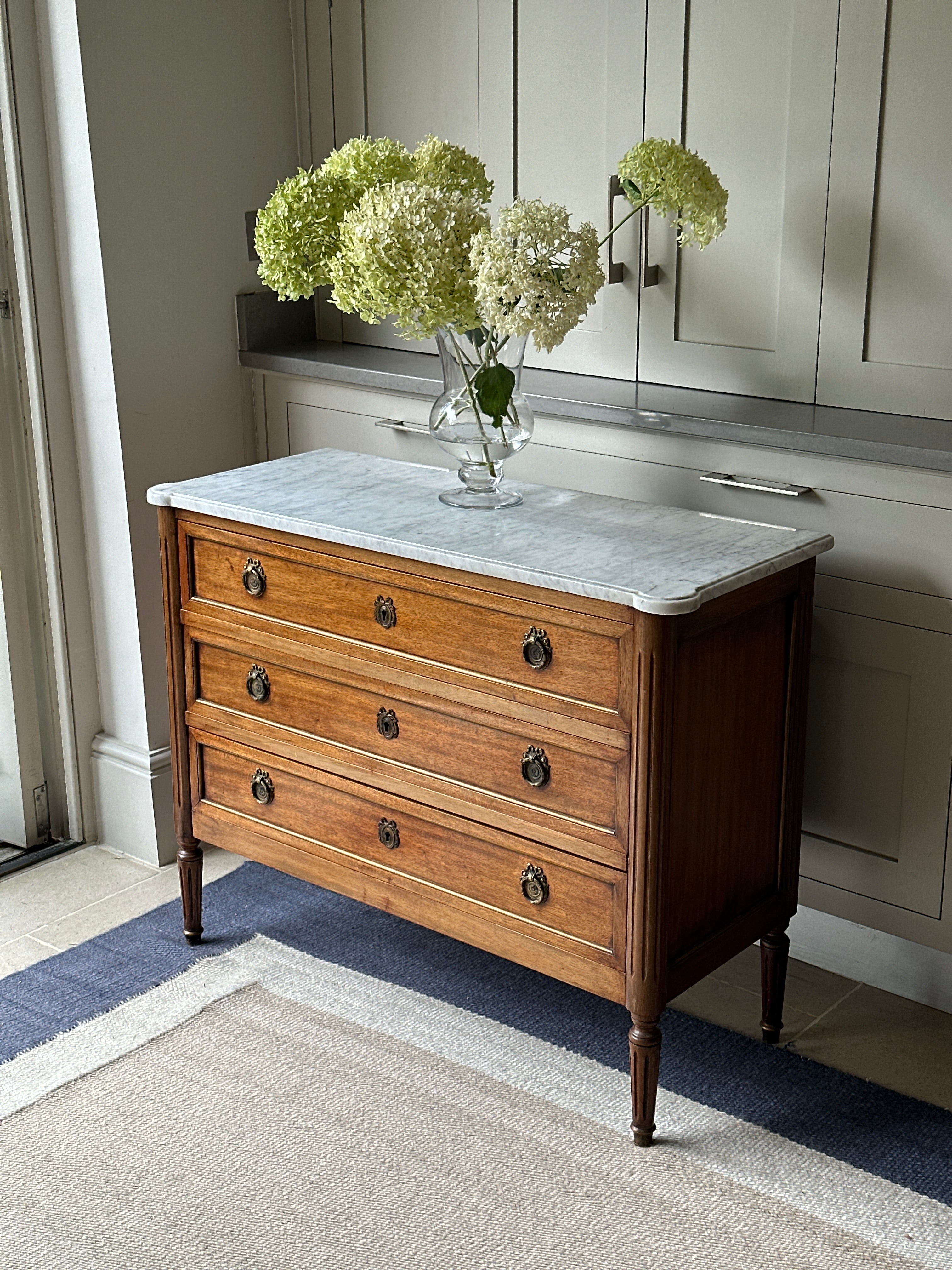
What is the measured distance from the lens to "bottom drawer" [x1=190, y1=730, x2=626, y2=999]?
6.74ft

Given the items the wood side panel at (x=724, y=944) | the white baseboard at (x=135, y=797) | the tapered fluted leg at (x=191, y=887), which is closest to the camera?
the wood side panel at (x=724, y=944)

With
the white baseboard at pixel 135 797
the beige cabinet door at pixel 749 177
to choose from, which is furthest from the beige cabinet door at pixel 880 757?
the white baseboard at pixel 135 797

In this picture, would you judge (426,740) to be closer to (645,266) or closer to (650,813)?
(650,813)

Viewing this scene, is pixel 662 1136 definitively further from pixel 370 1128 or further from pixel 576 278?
pixel 576 278

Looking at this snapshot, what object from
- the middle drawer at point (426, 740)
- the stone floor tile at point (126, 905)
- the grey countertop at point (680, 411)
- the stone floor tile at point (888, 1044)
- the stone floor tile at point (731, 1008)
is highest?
the grey countertop at point (680, 411)

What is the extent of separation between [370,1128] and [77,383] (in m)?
1.60

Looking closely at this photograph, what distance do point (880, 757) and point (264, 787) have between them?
108 centimetres

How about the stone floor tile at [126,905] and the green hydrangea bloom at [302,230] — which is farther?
the stone floor tile at [126,905]

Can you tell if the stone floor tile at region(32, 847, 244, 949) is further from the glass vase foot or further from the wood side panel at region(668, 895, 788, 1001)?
the wood side panel at region(668, 895, 788, 1001)

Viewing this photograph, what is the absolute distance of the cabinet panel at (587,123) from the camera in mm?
2453

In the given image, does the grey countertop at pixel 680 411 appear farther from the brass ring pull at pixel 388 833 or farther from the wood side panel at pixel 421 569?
the brass ring pull at pixel 388 833

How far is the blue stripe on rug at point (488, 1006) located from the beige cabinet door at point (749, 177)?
1145 millimetres

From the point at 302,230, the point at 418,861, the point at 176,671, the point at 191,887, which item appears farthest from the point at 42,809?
the point at 302,230

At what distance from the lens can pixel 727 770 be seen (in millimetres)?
2070
